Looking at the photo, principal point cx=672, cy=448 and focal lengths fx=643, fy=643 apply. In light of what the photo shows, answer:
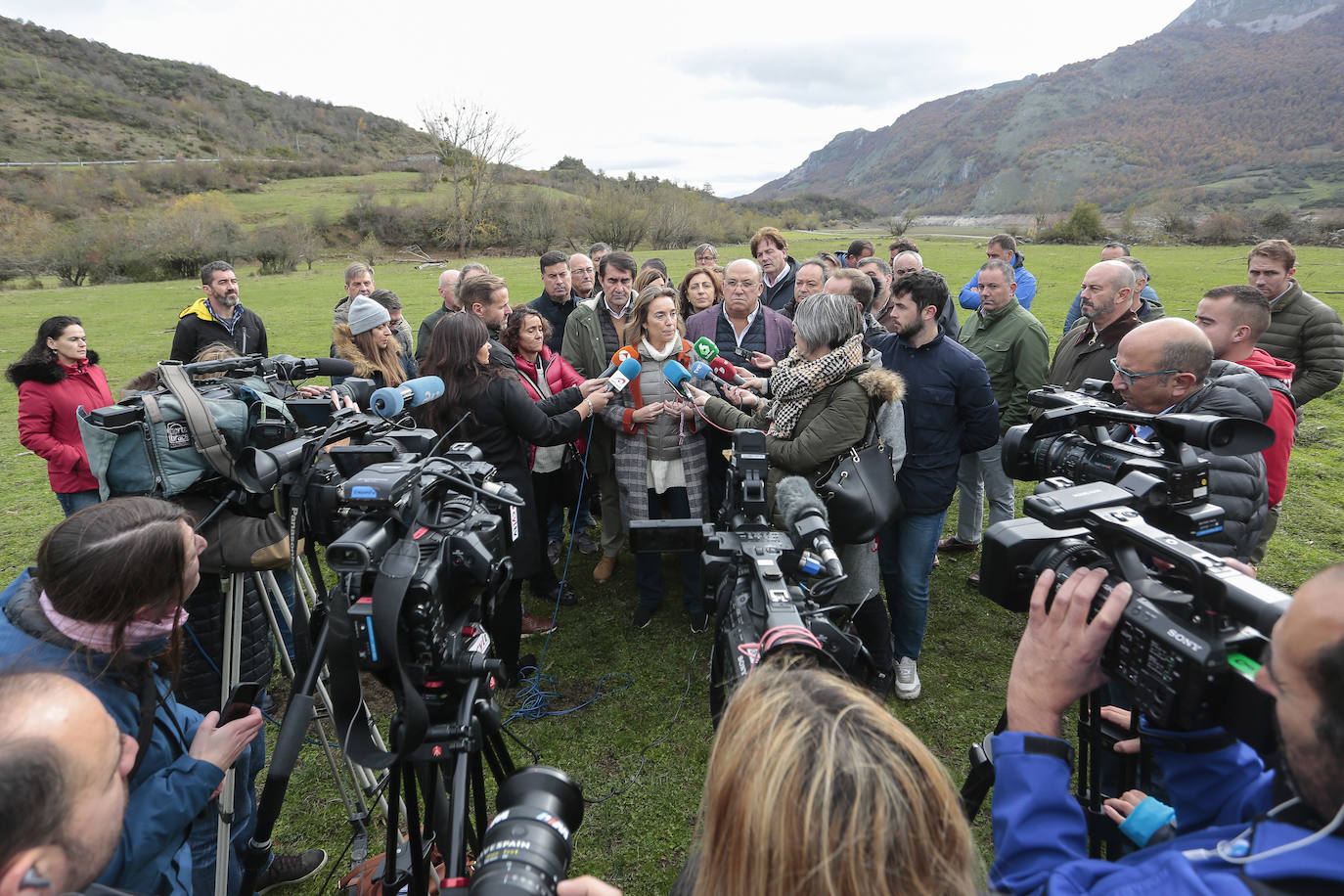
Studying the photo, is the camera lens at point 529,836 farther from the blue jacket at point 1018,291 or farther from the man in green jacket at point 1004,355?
the blue jacket at point 1018,291

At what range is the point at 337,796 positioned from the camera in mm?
3170

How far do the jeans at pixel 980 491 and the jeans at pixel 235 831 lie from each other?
15.3 ft

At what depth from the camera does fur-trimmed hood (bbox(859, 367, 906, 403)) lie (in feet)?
10.3

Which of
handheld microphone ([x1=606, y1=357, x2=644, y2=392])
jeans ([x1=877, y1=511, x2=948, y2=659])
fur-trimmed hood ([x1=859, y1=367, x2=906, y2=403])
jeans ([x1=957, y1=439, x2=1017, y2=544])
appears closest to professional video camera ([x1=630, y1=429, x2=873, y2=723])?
fur-trimmed hood ([x1=859, y1=367, x2=906, y2=403])

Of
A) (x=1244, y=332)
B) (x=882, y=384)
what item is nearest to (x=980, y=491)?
(x=1244, y=332)

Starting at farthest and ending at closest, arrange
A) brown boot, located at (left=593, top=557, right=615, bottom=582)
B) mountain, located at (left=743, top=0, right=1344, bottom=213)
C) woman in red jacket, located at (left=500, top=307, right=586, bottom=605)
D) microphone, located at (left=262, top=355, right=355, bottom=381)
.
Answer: mountain, located at (left=743, top=0, right=1344, bottom=213) → brown boot, located at (left=593, top=557, right=615, bottom=582) → woman in red jacket, located at (left=500, top=307, right=586, bottom=605) → microphone, located at (left=262, top=355, right=355, bottom=381)

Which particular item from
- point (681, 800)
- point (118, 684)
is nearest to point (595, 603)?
point (681, 800)

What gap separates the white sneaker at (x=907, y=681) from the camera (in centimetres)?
367

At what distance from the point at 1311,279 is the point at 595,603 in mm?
26587

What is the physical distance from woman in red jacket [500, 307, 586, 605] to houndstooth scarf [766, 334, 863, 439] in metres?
1.64

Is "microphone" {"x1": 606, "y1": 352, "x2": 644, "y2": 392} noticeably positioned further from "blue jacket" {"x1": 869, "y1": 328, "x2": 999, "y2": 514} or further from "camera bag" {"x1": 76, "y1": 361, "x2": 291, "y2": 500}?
"camera bag" {"x1": 76, "y1": 361, "x2": 291, "y2": 500}

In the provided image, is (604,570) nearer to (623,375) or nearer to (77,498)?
(623,375)

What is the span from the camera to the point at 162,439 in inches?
94.6

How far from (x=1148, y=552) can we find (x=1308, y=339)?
5.07 metres
